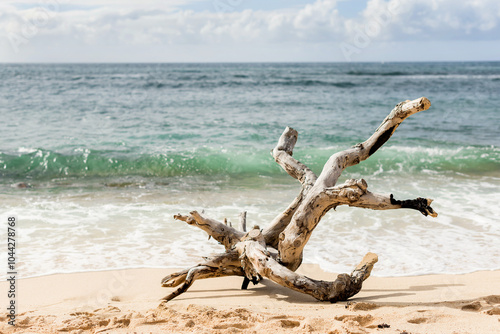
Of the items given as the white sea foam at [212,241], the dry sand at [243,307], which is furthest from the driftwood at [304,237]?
the white sea foam at [212,241]

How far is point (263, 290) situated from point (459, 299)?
1817 mm

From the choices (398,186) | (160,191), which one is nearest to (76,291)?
(160,191)

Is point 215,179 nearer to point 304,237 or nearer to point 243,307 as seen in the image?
point 304,237

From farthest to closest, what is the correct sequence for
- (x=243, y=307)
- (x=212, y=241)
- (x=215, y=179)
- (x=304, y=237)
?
1. (x=215, y=179)
2. (x=212, y=241)
3. (x=304, y=237)
4. (x=243, y=307)

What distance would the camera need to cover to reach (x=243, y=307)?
12.8ft

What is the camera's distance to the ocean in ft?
19.0

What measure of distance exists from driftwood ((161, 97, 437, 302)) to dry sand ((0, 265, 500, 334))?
191mm

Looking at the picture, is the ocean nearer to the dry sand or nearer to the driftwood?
the dry sand

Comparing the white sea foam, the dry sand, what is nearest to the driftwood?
the dry sand

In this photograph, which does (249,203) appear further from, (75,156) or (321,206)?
(75,156)

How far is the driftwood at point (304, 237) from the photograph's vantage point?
3.69 meters

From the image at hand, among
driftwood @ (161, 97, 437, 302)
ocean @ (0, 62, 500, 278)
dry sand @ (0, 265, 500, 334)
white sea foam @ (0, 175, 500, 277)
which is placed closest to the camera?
dry sand @ (0, 265, 500, 334)

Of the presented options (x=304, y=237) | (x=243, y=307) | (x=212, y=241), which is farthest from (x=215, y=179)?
(x=243, y=307)

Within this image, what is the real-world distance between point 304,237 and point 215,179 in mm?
6474
